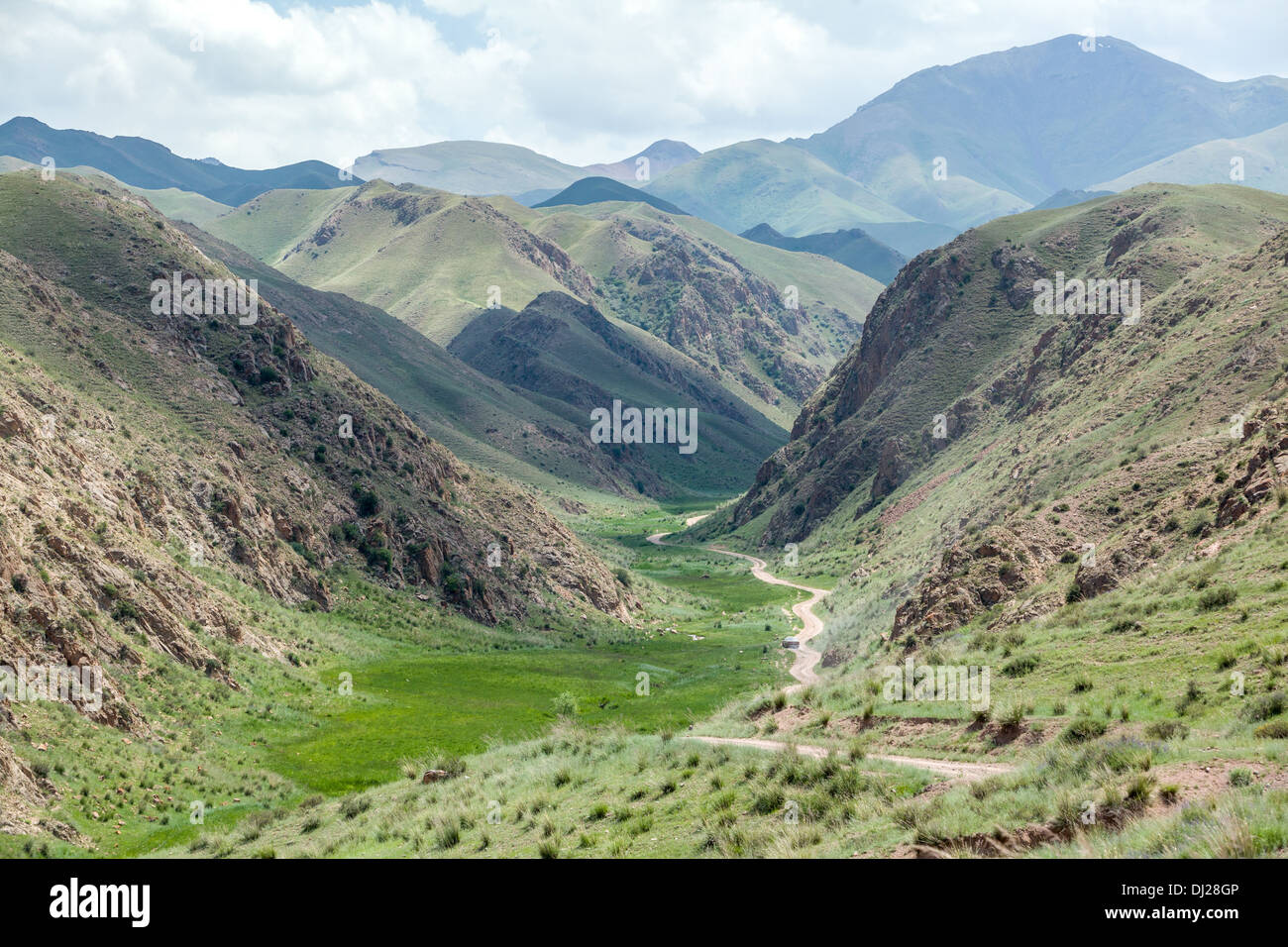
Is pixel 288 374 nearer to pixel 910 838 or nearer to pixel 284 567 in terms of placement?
pixel 284 567

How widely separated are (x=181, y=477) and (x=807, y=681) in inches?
1525

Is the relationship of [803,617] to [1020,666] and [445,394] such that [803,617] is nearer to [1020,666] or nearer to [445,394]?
[1020,666]

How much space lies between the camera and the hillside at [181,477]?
3778 cm

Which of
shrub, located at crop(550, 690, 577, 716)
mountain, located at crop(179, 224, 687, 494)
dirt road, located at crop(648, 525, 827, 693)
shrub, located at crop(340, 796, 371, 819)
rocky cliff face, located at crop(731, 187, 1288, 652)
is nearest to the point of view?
shrub, located at crop(340, 796, 371, 819)

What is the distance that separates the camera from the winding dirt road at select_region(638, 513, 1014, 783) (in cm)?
1568

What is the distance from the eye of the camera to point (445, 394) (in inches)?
5891

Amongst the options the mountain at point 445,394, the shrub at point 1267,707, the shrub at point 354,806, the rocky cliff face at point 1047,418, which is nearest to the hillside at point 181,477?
the shrub at point 354,806

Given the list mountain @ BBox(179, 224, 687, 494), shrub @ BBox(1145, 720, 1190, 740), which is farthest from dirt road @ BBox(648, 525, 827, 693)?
mountain @ BBox(179, 224, 687, 494)

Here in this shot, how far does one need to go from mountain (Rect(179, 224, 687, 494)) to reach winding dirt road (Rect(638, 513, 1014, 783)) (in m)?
25.4

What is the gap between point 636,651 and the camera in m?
67.1

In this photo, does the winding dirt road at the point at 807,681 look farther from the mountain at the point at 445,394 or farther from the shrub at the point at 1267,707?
the mountain at the point at 445,394

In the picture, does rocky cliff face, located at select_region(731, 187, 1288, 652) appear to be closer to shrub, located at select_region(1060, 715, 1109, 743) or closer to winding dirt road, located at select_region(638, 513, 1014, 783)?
winding dirt road, located at select_region(638, 513, 1014, 783)
